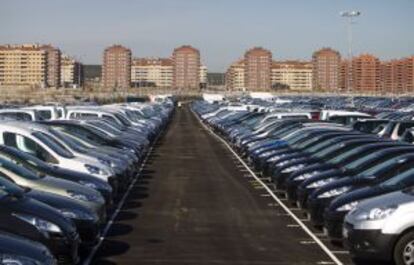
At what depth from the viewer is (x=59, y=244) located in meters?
9.20

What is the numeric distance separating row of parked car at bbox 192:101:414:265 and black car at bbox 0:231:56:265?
13.7 ft

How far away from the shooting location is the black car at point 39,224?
8.78 metres

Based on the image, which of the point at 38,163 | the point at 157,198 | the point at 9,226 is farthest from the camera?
the point at 157,198

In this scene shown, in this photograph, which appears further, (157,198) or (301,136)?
(301,136)

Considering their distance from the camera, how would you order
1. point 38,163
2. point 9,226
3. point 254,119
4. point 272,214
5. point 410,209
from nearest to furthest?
1. point 9,226
2. point 410,209
3. point 38,163
4. point 272,214
5. point 254,119

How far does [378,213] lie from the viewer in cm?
984

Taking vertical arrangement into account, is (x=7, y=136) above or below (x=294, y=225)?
above

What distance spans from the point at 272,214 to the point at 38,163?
4446 millimetres

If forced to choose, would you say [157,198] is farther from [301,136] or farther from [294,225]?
[301,136]

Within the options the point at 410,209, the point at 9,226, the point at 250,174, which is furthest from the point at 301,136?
the point at 9,226

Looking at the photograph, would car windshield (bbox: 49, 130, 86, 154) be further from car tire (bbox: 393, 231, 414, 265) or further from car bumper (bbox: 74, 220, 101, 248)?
car tire (bbox: 393, 231, 414, 265)

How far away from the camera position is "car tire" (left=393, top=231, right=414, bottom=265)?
9562mm

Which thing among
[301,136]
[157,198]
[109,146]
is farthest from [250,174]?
[157,198]

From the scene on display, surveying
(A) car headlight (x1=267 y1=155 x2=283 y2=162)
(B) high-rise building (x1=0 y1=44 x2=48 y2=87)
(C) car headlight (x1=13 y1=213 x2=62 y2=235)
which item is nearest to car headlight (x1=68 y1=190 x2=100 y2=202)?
(C) car headlight (x1=13 y1=213 x2=62 y2=235)
